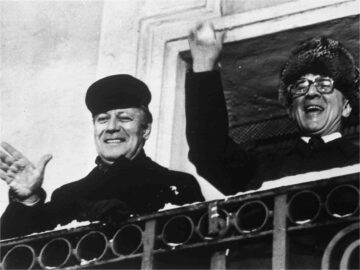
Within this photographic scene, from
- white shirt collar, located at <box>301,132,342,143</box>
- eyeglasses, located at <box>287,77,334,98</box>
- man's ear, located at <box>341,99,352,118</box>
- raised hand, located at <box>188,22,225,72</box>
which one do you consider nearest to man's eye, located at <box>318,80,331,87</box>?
eyeglasses, located at <box>287,77,334,98</box>

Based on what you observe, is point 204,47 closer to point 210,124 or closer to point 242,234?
point 210,124

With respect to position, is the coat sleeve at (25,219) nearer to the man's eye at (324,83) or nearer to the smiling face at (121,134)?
the smiling face at (121,134)

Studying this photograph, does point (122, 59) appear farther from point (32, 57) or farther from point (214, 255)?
point (214, 255)

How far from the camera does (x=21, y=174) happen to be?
761cm

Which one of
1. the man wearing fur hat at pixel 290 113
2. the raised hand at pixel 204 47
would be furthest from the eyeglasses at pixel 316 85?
the raised hand at pixel 204 47

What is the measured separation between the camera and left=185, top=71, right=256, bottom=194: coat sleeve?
719 centimetres

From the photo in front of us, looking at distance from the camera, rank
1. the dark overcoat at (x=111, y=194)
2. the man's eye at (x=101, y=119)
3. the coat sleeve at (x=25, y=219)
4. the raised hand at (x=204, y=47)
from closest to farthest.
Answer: the raised hand at (x=204, y=47) → the dark overcoat at (x=111, y=194) → the coat sleeve at (x=25, y=219) → the man's eye at (x=101, y=119)

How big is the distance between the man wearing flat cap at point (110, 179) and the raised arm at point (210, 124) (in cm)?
17

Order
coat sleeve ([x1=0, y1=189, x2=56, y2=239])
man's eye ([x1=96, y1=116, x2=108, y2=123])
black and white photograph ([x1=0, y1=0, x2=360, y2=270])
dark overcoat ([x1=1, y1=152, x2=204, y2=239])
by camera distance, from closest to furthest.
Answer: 1. black and white photograph ([x1=0, y1=0, x2=360, y2=270])
2. dark overcoat ([x1=1, y1=152, x2=204, y2=239])
3. coat sleeve ([x1=0, y1=189, x2=56, y2=239])
4. man's eye ([x1=96, y1=116, x2=108, y2=123])

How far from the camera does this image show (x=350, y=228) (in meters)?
6.23

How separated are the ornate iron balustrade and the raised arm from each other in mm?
713

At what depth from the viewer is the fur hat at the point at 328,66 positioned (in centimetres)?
762

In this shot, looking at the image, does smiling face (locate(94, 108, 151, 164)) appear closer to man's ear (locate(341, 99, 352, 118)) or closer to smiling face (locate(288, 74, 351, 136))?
smiling face (locate(288, 74, 351, 136))

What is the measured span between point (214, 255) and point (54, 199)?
4.74ft
